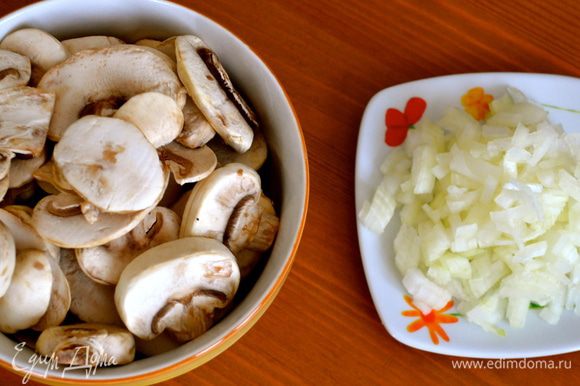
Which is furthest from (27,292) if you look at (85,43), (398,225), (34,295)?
(398,225)

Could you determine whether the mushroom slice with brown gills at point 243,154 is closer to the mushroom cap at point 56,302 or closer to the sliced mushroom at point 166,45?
the sliced mushroom at point 166,45

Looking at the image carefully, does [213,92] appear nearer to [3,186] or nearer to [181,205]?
[181,205]

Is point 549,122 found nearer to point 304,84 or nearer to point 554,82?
point 554,82

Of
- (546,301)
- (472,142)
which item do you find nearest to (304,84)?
(472,142)

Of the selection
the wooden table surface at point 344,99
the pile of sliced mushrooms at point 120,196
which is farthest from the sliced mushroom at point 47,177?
the wooden table surface at point 344,99

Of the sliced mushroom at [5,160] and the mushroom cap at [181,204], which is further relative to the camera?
the mushroom cap at [181,204]

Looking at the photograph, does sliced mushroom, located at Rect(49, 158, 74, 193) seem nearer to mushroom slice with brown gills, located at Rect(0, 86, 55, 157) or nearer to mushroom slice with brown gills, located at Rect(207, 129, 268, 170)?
mushroom slice with brown gills, located at Rect(0, 86, 55, 157)
